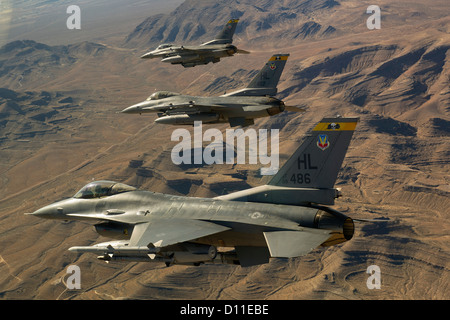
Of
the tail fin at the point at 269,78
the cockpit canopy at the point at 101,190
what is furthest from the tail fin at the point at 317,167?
the tail fin at the point at 269,78

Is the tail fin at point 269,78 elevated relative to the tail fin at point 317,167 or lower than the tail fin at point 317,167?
elevated

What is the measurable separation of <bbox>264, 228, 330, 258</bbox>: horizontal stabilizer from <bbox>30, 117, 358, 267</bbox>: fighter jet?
0.05 meters

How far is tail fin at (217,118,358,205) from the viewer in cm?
2691

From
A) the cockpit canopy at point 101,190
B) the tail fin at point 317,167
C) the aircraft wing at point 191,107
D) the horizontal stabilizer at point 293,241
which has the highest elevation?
the aircraft wing at point 191,107

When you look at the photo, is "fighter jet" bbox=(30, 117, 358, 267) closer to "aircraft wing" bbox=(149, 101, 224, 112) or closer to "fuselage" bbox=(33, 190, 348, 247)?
"fuselage" bbox=(33, 190, 348, 247)

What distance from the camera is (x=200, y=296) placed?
124938 millimetres

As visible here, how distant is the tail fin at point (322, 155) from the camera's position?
26891 mm

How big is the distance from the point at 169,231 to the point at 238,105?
15.2 meters

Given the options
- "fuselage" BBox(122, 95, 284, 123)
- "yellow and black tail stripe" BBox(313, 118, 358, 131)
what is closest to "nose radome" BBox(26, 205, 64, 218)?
"fuselage" BBox(122, 95, 284, 123)

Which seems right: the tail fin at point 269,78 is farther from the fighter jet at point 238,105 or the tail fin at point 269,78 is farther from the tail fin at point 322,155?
the tail fin at point 322,155
